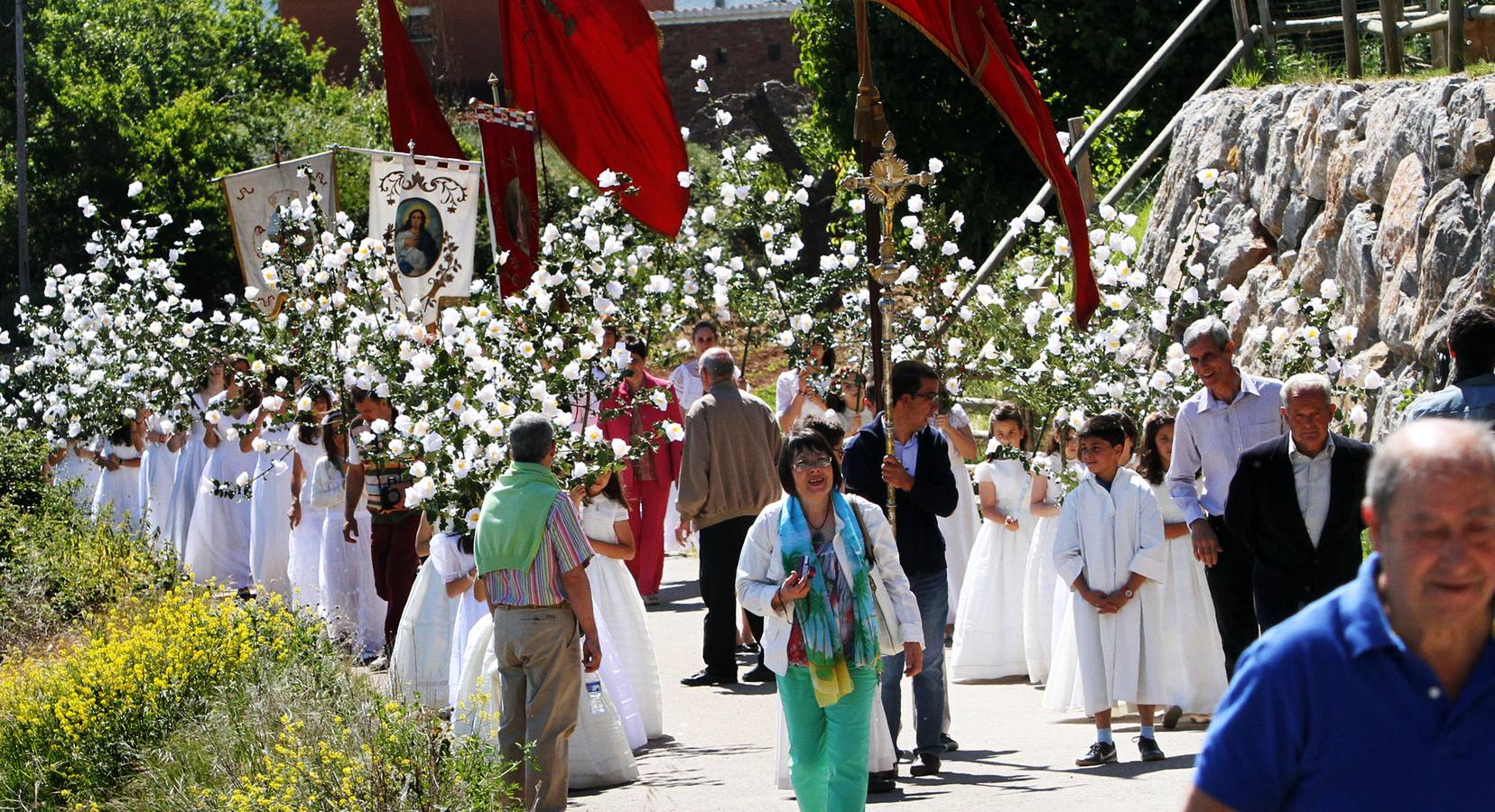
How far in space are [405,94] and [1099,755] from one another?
734 cm

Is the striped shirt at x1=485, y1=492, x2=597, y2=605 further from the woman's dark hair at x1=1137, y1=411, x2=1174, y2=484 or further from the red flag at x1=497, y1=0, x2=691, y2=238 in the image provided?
the red flag at x1=497, y1=0, x2=691, y2=238

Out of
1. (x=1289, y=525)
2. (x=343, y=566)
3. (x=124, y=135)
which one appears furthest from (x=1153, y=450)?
(x=124, y=135)

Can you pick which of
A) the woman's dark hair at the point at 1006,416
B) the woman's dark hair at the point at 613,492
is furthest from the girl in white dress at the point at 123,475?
the woman's dark hair at the point at 1006,416

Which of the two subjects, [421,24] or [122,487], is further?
[421,24]

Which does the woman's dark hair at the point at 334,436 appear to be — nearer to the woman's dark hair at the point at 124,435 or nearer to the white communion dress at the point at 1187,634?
the white communion dress at the point at 1187,634

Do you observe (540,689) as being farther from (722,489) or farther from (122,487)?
(122,487)

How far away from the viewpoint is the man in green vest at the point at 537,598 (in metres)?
7.37

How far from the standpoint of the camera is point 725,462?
11.2 m

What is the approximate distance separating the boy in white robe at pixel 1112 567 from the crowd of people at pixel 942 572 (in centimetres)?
1

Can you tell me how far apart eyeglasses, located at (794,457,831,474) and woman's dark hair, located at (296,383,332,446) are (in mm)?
5296

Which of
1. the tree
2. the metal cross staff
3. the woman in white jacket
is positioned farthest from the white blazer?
the tree

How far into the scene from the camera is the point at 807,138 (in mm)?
28562

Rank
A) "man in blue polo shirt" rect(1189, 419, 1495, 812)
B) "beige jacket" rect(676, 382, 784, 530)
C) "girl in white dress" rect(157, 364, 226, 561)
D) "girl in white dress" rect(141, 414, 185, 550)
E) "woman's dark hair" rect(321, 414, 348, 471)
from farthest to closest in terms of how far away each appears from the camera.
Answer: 1. "girl in white dress" rect(141, 414, 185, 550)
2. "girl in white dress" rect(157, 364, 226, 561)
3. "woman's dark hair" rect(321, 414, 348, 471)
4. "beige jacket" rect(676, 382, 784, 530)
5. "man in blue polo shirt" rect(1189, 419, 1495, 812)

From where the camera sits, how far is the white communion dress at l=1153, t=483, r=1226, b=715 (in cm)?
932
